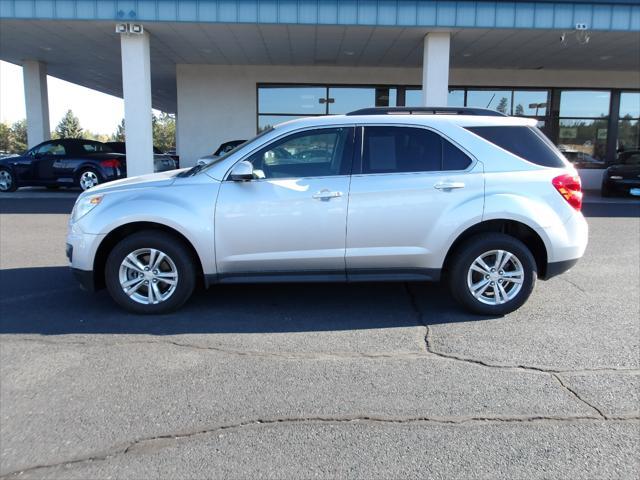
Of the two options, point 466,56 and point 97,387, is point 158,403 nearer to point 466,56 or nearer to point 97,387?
point 97,387

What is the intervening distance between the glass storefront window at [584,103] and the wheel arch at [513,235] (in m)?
16.5

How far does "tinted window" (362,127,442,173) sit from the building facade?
8460 millimetres

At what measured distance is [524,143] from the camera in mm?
5152

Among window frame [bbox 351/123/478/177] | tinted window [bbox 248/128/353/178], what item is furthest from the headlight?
window frame [bbox 351/123/478/177]

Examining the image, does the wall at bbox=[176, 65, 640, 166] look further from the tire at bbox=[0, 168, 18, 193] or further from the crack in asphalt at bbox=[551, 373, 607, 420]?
the crack in asphalt at bbox=[551, 373, 607, 420]

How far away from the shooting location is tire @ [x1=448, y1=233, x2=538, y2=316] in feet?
16.4

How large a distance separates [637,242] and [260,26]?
370 inches

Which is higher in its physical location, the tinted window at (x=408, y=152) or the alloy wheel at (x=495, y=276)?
the tinted window at (x=408, y=152)

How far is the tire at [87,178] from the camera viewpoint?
15238 mm

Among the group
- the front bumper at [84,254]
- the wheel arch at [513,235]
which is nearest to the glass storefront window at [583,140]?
the wheel arch at [513,235]

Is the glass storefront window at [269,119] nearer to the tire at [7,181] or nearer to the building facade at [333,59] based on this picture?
the building facade at [333,59]

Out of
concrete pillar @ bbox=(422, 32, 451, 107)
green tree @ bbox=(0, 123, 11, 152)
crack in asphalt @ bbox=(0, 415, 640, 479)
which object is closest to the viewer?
crack in asphalt @ bbox=(0, 415, 640, 479)

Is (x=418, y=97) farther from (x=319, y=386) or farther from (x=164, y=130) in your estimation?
(x=164, y=130)

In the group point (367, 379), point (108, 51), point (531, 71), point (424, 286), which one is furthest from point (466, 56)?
point (367, 379)
